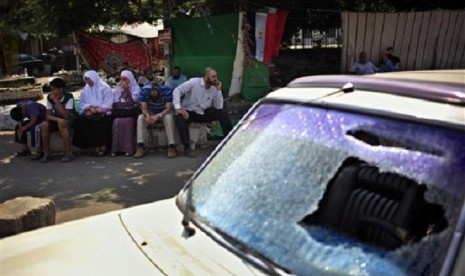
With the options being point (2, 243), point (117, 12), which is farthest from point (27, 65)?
point (2, 243)

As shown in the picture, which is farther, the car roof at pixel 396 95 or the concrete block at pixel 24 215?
the concrete block at pixel 24 215

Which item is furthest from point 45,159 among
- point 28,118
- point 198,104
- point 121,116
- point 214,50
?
point 214,50

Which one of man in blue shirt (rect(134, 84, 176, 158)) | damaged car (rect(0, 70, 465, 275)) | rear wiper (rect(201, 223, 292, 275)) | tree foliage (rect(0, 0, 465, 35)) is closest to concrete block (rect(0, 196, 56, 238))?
damaged car (rect(0, 70, 465, 275))

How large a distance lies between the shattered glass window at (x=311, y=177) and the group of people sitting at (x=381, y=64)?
31.3 feet

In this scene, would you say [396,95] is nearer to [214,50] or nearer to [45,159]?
[45,159]

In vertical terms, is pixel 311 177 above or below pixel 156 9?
below

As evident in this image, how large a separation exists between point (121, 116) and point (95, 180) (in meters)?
1.58

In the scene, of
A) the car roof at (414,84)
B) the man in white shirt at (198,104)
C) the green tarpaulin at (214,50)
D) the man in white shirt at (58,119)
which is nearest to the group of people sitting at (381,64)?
the green tarpaulin at (214,50)

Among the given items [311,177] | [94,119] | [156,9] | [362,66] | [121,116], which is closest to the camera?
[311,177]

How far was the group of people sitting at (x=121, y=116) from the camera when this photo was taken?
7.95 meters

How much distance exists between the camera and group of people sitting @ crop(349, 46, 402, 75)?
37.6ft

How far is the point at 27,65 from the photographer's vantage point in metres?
29.6

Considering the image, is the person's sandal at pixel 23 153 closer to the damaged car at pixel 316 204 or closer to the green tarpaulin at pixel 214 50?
the green tarpaulin at pixel 214 50

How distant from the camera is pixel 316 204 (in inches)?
74.3
